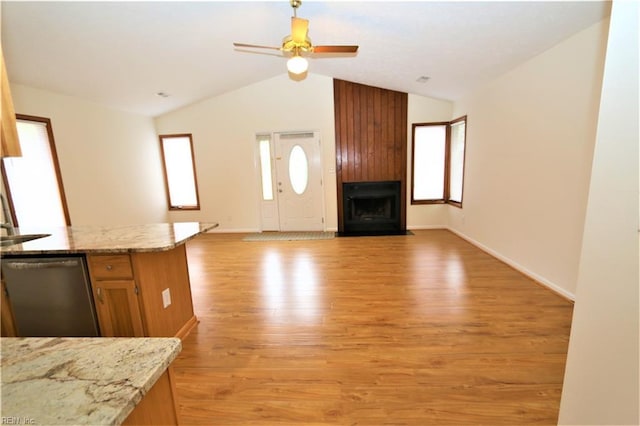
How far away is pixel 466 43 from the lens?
304 centimetres

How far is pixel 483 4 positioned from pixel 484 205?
275 centimetres

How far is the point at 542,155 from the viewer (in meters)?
3.00

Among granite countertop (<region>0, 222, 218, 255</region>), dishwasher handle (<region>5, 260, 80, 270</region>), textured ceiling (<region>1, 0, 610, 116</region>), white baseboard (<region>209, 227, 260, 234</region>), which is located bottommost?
white baseboard (<region>209, 227, 260, 234</region>)

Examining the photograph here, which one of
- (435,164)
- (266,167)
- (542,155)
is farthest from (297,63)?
(435,164)

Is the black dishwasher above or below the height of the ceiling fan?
below

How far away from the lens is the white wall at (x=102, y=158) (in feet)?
12.6

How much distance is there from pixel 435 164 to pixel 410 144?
657mm

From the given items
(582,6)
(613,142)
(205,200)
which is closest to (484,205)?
(582,6)

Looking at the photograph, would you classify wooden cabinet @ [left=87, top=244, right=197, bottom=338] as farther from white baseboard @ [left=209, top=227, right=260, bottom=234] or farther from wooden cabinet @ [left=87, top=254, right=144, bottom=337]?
white baseboard @ [left=209, top=227, right=260, bottom=234]

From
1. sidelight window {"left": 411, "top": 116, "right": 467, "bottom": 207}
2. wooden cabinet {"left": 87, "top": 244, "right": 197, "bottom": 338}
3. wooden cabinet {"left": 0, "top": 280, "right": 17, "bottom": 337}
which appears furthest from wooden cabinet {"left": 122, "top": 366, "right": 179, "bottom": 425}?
sidelight window {"left": 411, "top": 116, "right": 467, "bottom": 207}

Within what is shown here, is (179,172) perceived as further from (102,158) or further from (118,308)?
(118,308)

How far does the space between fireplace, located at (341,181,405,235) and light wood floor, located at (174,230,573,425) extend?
2091mm

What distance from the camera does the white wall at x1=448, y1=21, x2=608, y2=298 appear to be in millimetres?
2510

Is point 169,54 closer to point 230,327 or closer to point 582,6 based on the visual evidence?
point 230,327
